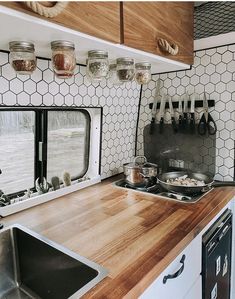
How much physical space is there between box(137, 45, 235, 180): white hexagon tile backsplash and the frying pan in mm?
130

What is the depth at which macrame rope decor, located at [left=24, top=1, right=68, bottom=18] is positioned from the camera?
0.68 metres

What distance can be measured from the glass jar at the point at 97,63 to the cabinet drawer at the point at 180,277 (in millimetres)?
820

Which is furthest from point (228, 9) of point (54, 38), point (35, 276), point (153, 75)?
point (35, 276)

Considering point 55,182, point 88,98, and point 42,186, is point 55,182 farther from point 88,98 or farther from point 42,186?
point 88,98

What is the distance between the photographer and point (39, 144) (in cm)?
Answer: 140

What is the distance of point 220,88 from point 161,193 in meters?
0.77

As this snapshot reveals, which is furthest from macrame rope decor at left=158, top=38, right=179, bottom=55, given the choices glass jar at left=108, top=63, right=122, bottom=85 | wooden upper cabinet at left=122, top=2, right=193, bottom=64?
glass jar at left=108, top=63, right=122, bottom=85

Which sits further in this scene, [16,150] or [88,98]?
[88,98]

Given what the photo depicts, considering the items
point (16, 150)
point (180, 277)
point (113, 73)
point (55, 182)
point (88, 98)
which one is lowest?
point (180, 277)

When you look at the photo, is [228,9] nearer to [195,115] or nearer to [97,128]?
[195,115]

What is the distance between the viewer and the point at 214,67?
1652 mm

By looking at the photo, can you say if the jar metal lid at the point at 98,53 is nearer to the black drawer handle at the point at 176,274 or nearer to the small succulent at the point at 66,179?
the small succulent at the point at 66,179

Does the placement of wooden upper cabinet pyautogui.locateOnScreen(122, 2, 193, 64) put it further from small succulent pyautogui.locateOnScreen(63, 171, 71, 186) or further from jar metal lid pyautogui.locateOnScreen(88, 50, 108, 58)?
small succulent pyautogui.locateOnScreen(63, 171, 71, 186)

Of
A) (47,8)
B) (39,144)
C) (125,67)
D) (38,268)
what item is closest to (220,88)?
(125,67)
